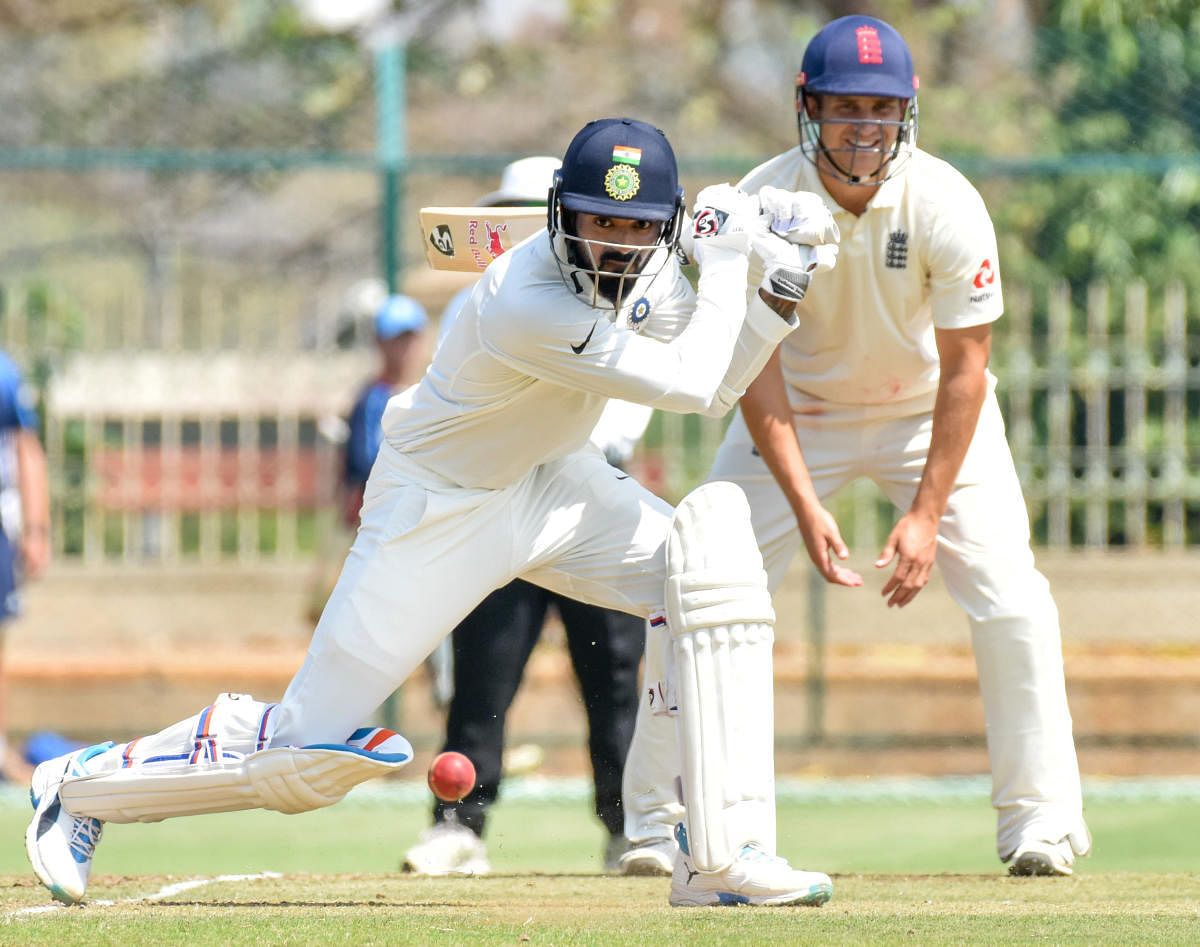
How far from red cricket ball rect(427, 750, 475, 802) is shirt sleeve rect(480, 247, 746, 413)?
1199mm

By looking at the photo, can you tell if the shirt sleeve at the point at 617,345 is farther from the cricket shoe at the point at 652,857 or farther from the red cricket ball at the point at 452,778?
the cricket shoe at the point at 652,857

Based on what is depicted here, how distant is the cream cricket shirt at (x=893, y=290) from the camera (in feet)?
17.4

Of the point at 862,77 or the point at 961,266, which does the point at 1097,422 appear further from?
the point at 862,77

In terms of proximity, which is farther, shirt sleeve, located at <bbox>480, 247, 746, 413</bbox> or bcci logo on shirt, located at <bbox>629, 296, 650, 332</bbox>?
bcci logo on shirt, located at <bbox>629, 296, 650, 332</bbox>

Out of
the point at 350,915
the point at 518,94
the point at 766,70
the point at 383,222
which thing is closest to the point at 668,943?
the point at 350,915

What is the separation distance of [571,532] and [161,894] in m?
1.47

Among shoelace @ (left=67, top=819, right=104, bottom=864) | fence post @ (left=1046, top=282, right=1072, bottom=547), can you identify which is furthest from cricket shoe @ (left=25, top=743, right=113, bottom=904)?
fence post @ (left=1046, top=282, right=1072, bottom=547)

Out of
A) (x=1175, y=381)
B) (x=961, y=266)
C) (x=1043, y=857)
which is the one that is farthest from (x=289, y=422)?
(x=1043, y=857)

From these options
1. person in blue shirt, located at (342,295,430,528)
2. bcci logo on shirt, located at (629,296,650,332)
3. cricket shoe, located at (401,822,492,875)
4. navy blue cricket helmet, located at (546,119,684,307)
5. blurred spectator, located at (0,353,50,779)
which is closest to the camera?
navy blue cricket helmet, located at (546,119,684,307)

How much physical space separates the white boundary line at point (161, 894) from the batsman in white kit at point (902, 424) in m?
1.10

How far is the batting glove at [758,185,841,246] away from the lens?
4.52 m

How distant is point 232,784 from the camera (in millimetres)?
4590

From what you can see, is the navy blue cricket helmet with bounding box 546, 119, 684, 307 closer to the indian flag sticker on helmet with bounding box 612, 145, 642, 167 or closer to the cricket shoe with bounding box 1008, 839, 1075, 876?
the indian flag sticker on helmet with bounding box 612, 145, 642, 167

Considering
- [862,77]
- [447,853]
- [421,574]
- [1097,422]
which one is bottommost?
[447,853]
